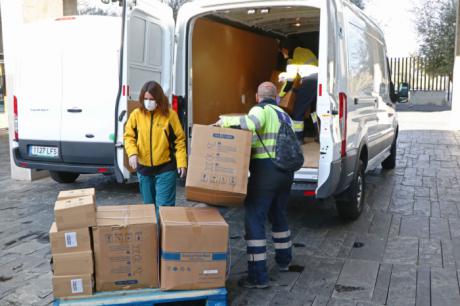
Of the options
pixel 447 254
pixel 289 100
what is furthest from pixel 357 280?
pixel 289 100

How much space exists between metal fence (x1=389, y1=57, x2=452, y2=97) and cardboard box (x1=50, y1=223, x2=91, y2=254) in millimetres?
24514

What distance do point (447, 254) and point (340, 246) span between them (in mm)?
992

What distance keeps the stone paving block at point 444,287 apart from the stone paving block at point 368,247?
56 cm

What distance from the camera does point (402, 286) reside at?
422 cm

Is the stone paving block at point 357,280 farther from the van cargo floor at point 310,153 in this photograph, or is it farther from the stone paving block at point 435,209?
the stone paving block at point 435,209

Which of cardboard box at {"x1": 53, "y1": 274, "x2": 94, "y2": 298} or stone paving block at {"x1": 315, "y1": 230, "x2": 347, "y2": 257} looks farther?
stone paving block at {"x1": 315, "y1": 230, "x2": 347, "y2": 257}

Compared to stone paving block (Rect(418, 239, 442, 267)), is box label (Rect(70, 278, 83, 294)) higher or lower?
higher

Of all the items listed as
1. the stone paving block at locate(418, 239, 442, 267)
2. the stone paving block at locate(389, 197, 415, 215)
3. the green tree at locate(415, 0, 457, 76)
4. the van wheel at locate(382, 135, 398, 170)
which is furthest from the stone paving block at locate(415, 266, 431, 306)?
the green tree at locate(415, 0, 457, 76)

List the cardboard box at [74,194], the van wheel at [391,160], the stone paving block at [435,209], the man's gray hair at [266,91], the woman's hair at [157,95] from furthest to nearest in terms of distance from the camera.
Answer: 1. the van wheel at [391,160]
2. the stone paving block at [435,209]
3. the woman's hair at [157,95]
4. the man's gray hair at [266,91]
5. the cardboard box at [74,194]

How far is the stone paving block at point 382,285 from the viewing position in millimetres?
3984

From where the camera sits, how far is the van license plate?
23.5 feet

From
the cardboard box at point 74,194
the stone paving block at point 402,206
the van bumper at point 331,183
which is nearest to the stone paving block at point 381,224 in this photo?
the stone paving block at point 402,206

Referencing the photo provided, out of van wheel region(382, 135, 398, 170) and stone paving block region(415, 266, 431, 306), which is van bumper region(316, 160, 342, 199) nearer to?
stone paving block region(415, 266, 431, 306)

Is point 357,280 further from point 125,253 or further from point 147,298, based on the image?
point 125,253
